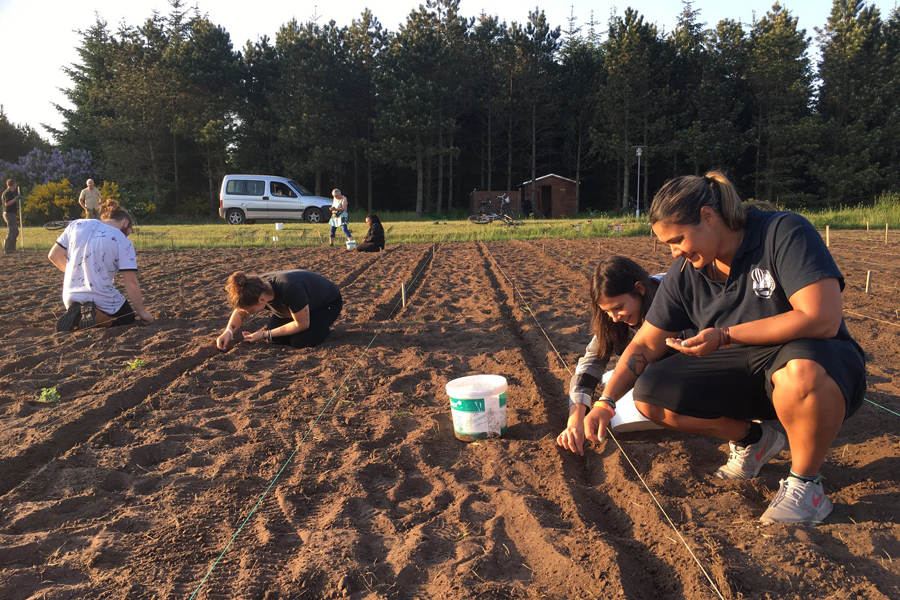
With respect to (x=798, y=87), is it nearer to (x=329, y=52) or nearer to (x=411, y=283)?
(x=329, y=52)

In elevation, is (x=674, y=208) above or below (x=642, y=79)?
below

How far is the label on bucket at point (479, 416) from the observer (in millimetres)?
3137

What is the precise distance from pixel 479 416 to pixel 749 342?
141cm

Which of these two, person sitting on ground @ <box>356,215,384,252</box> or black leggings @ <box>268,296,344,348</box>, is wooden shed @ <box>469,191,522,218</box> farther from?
black leggings @ <box>268,296,344,348</box>

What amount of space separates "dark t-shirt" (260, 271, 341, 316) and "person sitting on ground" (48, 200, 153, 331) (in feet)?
5.48

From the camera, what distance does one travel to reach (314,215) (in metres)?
21.0

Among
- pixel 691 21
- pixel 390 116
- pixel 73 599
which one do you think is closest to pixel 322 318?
pixel 73 599

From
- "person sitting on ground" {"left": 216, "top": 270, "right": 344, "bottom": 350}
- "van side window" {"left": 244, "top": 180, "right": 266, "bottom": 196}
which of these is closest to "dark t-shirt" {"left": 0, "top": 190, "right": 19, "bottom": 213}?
"van side window" {"left": 244, "top": 180, "right": 266, "bottom": 196}

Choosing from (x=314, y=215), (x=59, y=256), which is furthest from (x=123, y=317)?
(x=314, y=215)

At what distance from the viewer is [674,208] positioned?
2.21 metres

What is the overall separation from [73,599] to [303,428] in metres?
1.53

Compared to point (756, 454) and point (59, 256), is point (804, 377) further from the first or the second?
point (59, 256)


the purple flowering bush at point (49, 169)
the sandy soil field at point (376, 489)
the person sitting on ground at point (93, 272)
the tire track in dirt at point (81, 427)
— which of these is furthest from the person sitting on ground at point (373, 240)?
the purple flowering bush at point (49, 169)

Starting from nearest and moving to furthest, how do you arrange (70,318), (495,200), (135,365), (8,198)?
1. (135,365)
2. (70,318)
3. (8,198)
4. (495,200)
